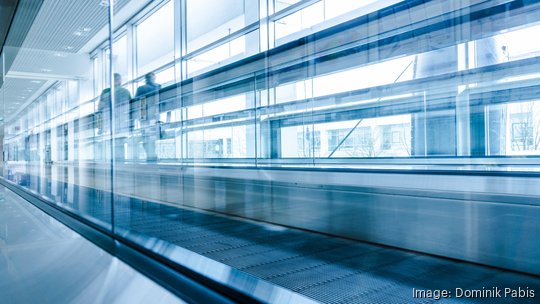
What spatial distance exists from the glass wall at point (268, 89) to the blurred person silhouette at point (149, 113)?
0.06 feet

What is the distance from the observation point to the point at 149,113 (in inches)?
197

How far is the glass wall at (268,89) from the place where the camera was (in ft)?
7.77

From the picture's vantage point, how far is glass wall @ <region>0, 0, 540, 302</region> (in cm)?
237

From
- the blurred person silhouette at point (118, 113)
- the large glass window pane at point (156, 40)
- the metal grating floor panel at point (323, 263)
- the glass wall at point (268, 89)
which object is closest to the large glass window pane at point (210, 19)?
the glass wall at point (268, 89)

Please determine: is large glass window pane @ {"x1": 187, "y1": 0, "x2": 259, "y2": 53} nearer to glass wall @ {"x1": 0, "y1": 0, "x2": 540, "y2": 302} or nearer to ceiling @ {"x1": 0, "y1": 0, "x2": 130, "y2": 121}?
glass wall @ {"x1": 0, "y1": 0, "x2": 540, "y2": 302}

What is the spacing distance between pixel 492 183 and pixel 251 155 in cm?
330

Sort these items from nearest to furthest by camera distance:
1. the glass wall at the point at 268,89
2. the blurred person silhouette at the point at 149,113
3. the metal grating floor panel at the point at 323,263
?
1. the metal grating floor panel at the point at 323,263
2. the glass wall at the point at 268,89
3. the blurred person silhouette at the point at 149,113

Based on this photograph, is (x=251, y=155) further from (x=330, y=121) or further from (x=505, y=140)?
(x=505, y=140)

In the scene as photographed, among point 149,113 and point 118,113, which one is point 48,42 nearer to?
point 149,113

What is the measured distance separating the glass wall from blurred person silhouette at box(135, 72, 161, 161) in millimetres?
19

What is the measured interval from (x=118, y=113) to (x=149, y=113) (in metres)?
1.01

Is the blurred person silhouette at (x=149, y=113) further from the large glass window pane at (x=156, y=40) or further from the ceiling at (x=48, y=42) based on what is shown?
the ceiling at (x=48, y=42)

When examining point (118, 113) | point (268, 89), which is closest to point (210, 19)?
point (268, 89)

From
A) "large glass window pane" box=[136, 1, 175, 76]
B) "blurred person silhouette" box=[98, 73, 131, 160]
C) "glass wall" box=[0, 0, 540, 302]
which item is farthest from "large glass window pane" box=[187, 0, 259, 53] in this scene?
"blurred person silhouette" box=[98, 73, 131, 160]
